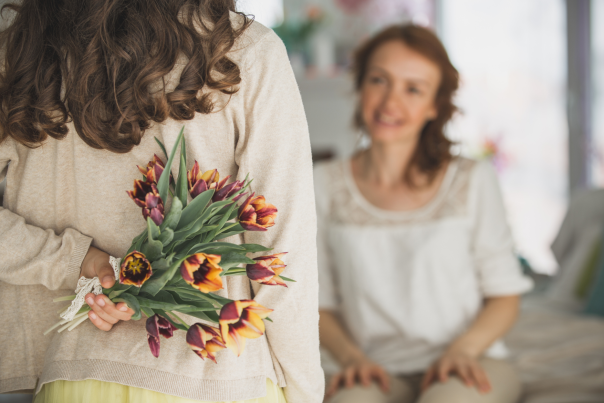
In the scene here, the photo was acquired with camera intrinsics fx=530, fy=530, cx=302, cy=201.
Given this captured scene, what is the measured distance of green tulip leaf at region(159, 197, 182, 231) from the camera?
687 millimetres

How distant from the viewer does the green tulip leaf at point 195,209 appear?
0.71m

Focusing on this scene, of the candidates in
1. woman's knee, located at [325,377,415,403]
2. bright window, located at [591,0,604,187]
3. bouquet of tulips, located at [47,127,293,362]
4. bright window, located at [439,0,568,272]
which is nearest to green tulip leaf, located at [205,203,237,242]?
bouquet of tulips, located at [47,127,293,362]

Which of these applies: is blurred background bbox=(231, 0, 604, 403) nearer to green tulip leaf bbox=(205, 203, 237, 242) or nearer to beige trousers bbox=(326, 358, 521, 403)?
beige trousers bbox=(326, 358, 521, 403)

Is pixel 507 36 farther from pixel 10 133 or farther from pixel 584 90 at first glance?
pixel 10 133

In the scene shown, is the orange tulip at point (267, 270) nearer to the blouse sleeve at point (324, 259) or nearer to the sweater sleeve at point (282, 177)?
the sweater sleeve at point (282, 177)

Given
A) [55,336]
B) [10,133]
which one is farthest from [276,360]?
[10,133]

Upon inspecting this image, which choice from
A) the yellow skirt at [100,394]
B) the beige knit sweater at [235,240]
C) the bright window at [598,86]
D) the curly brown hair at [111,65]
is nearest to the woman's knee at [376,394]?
the beige knit sweater at [235,240]

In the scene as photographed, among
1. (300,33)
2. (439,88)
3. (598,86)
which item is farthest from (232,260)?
(598,86)

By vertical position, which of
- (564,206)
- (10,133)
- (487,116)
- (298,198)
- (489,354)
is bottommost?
(564,206)

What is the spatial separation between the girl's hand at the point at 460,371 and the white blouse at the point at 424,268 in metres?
0.08

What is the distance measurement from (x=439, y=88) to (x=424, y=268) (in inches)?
24.3

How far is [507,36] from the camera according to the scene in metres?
4.40

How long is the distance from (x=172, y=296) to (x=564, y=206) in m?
4.36

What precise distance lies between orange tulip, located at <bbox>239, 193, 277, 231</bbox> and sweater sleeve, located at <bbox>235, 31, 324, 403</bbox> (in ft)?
0.24
